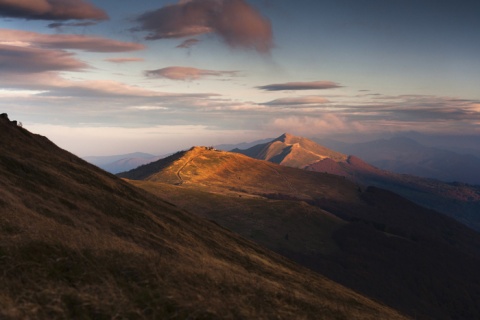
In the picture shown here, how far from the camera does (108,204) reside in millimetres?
50469

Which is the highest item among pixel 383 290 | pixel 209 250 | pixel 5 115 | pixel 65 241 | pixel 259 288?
pixel 5 115

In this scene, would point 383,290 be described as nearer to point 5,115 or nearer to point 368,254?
point 368,254

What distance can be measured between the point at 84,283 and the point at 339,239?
172 m

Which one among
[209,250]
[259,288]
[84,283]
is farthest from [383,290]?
[84,283]

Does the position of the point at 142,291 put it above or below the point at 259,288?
above

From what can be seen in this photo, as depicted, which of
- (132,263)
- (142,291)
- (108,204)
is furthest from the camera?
(108,204)

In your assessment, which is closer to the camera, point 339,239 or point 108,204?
point 108,204

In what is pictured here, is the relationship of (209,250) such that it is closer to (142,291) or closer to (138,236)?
(138,236)

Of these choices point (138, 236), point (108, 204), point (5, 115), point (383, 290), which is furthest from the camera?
point (383, 290)

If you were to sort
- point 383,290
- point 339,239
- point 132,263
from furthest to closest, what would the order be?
point 339,239 < point 383,290 < point 132,263

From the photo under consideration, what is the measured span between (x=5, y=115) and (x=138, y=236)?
49457mm

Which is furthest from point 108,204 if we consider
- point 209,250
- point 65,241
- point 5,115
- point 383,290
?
point 383,290

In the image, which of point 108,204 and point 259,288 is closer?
point 259,288

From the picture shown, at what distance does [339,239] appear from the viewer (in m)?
181
